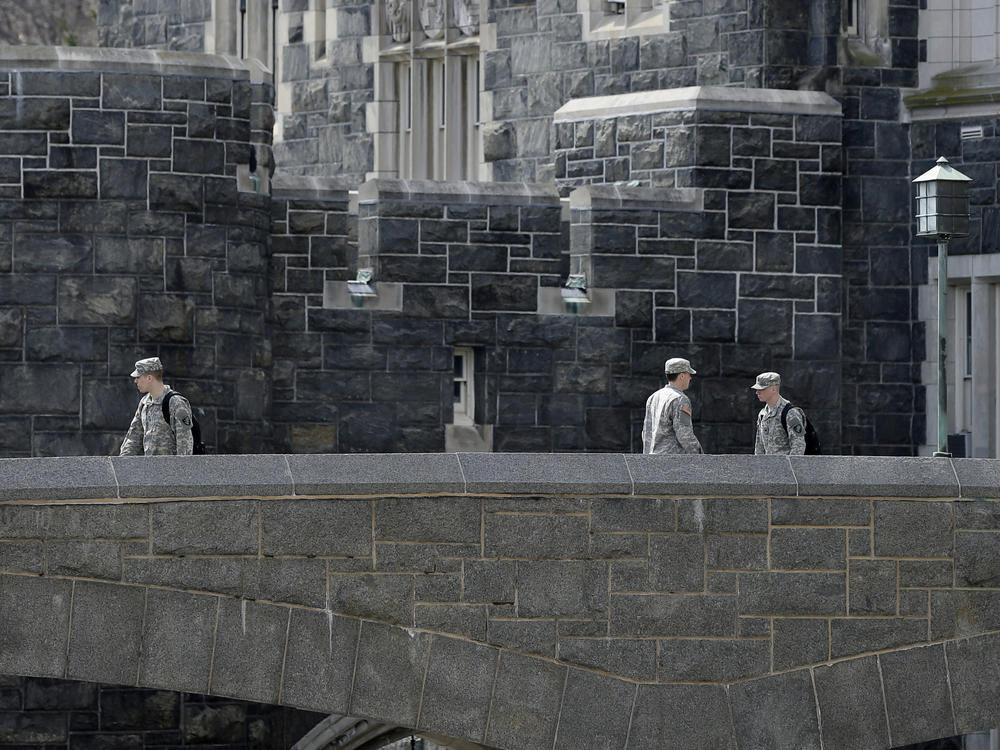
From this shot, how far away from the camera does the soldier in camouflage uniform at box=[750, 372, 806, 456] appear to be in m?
17.1

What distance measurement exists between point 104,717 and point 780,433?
16.0 ft

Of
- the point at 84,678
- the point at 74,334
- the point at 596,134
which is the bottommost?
the point at 84,678

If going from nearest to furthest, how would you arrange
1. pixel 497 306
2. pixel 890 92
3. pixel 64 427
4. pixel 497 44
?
1. pixel 64 427
2. pixel 497 306
3. pixel 890 92
4. pixel 497 44

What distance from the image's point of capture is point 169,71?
1800 centimetres

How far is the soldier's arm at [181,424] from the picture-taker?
16062 mm

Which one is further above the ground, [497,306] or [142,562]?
[497,306]

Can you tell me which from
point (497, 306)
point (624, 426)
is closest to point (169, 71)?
point (497, 306)

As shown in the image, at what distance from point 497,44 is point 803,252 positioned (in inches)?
141

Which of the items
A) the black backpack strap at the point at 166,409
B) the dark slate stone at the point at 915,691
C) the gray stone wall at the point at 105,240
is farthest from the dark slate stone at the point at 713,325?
the dark slate stone at the point at 915,691

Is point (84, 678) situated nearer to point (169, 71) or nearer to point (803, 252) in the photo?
point (169, 71)

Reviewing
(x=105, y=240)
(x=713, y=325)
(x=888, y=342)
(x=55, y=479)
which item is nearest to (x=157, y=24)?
(x=105, y=240)

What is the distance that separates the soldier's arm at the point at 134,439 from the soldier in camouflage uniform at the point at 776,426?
151 inches

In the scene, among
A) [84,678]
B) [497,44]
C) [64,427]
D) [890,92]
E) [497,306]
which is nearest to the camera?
[84,678]

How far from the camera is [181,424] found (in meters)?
16.1
